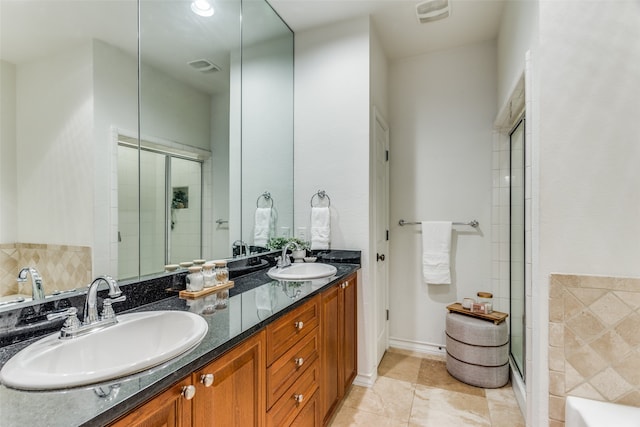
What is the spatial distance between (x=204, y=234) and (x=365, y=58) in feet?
5.50

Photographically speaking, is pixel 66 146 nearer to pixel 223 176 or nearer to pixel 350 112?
pixel 223 176

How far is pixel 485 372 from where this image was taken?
218 cm

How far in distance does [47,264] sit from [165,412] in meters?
0.71

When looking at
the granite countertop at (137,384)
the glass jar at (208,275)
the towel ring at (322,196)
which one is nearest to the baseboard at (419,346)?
the towel ring at (322,196)

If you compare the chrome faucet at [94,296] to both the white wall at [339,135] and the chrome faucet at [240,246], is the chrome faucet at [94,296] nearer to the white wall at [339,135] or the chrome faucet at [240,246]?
the chrome faucet at [240,246]

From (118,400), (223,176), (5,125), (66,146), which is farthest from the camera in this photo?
(223,176)

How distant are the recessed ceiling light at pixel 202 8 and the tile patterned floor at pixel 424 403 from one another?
Answer: 2.51 m

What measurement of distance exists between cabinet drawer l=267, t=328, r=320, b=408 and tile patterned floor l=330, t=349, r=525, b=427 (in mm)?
666

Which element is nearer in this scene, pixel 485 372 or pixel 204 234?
pixel 204 234

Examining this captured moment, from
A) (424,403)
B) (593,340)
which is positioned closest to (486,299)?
(424,403)

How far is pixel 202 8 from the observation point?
1778 millimetres

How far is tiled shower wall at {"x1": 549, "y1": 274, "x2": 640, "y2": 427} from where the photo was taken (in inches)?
49.7

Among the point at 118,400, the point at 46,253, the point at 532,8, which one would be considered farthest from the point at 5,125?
the point at 532,8

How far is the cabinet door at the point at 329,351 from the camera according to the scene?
5.39ft
